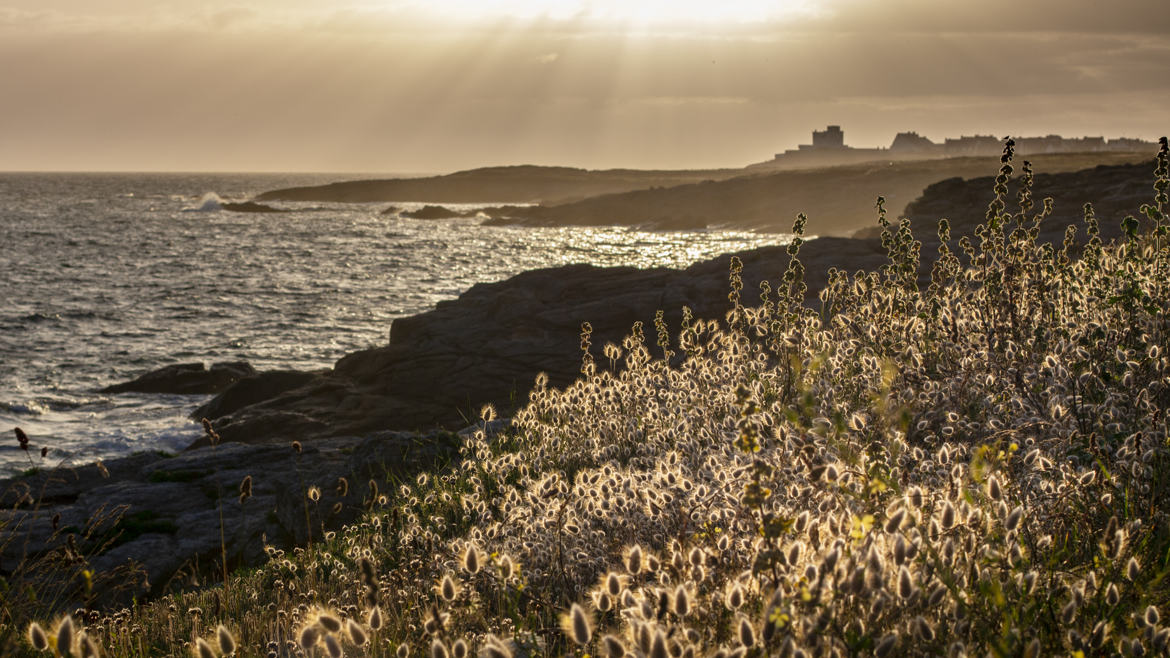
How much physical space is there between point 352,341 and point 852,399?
29.1 metres

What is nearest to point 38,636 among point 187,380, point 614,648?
point 614,648

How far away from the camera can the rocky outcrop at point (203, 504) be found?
10.1 metres

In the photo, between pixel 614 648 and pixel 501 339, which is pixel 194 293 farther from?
pixel 614 648

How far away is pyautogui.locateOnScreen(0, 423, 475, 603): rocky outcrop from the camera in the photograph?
1007 centimetres

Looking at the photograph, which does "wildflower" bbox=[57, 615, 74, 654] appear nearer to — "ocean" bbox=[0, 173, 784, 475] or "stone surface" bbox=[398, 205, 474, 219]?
"ocean" bbox=[0, 173, 784, 475]

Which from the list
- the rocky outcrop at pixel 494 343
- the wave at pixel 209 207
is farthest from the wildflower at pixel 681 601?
the wave at pixel 209 207

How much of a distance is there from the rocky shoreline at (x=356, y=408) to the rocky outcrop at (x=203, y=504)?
1.0 inches

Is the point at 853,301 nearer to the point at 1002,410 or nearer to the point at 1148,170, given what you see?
the point at 1002,410

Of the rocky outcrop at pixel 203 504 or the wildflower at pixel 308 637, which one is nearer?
the wildflower at pixel 308 637

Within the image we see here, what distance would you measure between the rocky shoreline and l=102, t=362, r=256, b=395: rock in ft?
0.19

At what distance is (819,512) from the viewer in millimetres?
3721

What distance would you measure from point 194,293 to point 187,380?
77.8 ft

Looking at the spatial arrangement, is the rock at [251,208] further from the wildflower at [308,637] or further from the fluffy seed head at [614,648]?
the fluffy seed head at [614,648]

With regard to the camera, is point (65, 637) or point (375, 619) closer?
point (65, 637)
